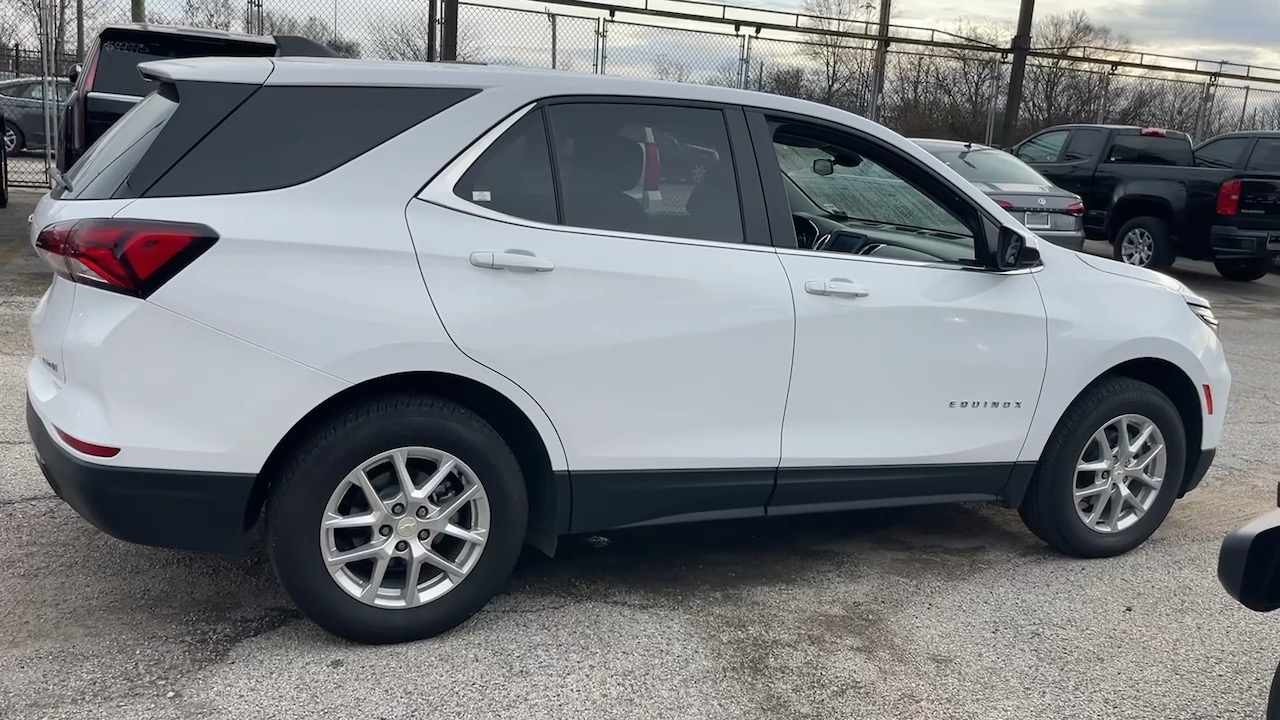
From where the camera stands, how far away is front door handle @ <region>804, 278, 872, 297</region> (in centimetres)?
365

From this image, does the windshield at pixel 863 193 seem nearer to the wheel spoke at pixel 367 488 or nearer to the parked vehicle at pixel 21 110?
the wheel spoke at pixel 367 488

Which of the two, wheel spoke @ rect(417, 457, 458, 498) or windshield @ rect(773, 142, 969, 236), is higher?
windshield @ rect(773, 142, 969, 236)

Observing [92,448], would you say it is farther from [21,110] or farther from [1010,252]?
[21,110]

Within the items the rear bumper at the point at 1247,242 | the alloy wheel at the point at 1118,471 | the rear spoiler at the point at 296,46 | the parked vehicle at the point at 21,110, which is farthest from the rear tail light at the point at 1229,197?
the parked vehicle at the point at 21,110

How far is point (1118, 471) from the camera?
14.2 feet

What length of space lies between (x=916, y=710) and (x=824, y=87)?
52.5ft

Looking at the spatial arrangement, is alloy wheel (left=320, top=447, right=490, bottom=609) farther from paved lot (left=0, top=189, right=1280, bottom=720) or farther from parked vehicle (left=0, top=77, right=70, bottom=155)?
parked vehicle (left=0, top=77, right=70, bottom=155)

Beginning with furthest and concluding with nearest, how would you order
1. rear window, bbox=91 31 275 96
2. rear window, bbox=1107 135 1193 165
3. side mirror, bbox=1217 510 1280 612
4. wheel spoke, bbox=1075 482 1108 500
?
rear window, bbox=1107 135 1193 165 < rear window, bbox=91 31 275 96 < wheel spoke, bbox=1075 482 1108 500 < side mirror, bbox=1217 510 1280 612

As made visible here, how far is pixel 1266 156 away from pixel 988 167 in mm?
4487

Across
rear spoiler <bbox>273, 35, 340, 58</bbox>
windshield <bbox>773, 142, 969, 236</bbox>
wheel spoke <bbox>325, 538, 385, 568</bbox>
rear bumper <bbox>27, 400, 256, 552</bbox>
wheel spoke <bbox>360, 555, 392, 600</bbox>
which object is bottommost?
wheel spoke <bbox>360, 555, 392, 600</bbox>

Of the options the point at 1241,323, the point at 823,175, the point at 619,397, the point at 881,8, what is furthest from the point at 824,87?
the point at 619,397

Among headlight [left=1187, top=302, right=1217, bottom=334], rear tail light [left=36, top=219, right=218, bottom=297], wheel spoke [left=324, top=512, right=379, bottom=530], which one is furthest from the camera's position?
headlight [left=1187, top=302, right=1217, bottom=334]

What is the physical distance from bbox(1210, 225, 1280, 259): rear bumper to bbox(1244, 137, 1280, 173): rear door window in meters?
1.05

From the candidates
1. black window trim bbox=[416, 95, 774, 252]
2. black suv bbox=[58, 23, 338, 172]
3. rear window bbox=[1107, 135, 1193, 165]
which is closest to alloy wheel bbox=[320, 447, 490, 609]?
black window trim bbox=[416, 95, 774, 252]
